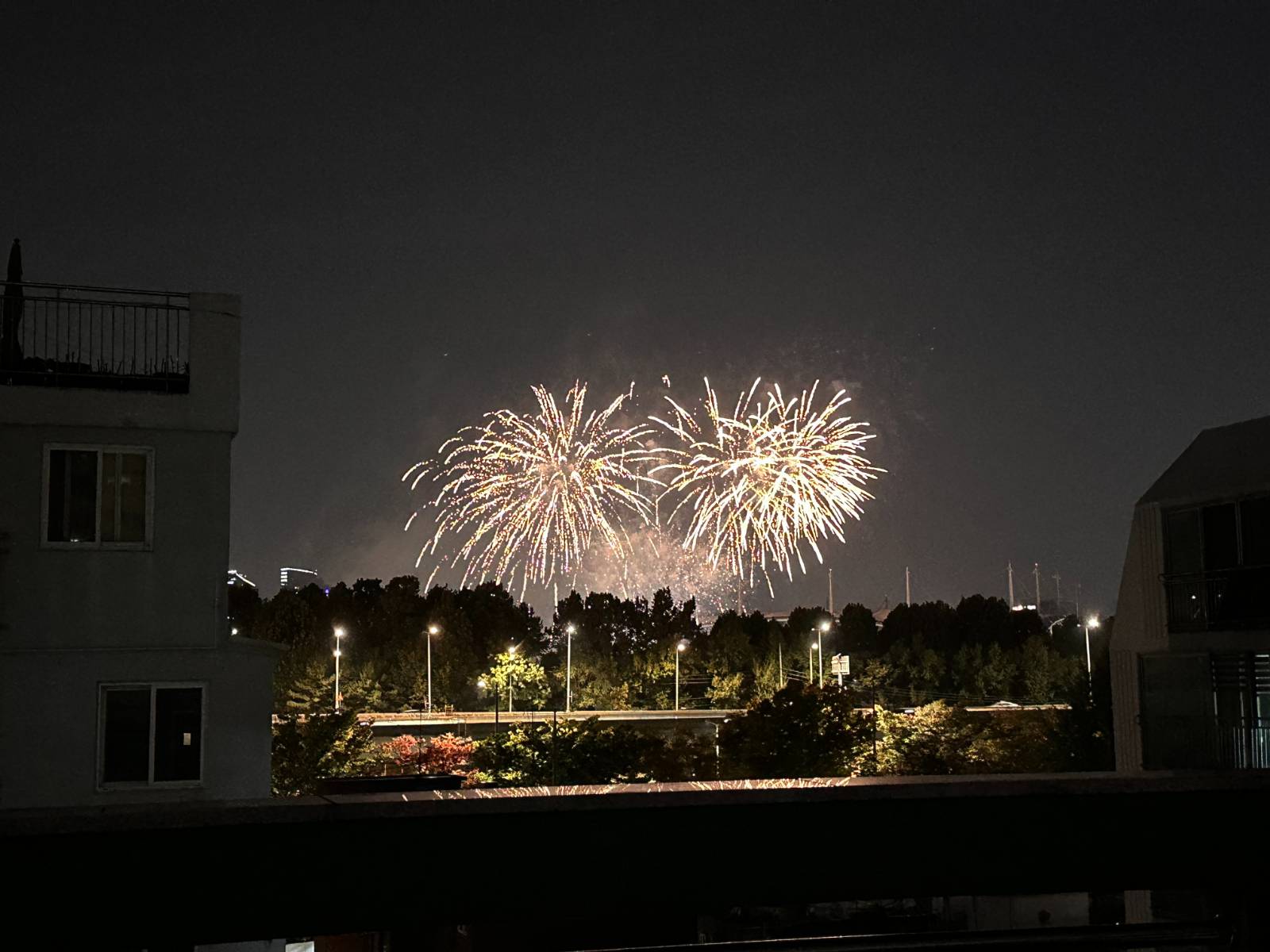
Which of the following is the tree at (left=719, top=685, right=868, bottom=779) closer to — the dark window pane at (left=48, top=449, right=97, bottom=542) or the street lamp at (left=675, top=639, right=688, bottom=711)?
the dark window pane at (left=48, top=449, right=97, bottom=542)

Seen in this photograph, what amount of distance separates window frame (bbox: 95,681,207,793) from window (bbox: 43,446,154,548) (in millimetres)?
1642

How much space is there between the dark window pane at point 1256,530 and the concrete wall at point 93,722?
15.8 m

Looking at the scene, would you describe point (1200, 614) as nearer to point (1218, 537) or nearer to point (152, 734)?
point (1218, 537)

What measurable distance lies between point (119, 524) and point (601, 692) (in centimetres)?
7197

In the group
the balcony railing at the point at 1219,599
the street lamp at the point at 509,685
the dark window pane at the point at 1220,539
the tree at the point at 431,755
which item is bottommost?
the tree at the point at 431,755

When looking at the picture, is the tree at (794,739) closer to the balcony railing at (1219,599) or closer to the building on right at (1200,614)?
the building on right at (1200,614)

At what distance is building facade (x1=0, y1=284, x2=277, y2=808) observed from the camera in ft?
50.3

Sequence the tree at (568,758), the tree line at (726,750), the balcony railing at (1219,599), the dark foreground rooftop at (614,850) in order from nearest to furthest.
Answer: the dark foreground rooftop at (614,850) → the balcony railing at (1219,599) → the tree at (568,758) → the tree line at (726,750)

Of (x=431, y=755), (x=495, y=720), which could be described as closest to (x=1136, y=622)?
(x=431, y=755)

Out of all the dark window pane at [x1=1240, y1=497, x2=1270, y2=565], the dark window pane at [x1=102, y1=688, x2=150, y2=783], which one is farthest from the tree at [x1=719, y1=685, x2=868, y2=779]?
the dark window pane at [x1=102, y1=688, x2=150, y2=783]

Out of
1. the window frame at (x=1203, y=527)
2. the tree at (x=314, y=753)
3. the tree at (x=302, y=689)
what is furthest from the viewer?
the tree at (x=302, y=689)

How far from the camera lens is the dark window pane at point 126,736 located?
15.4m

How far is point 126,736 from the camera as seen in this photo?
1556 centimetres

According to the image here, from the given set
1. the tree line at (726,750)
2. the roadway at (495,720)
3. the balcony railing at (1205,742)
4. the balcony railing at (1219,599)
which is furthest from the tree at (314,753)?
the balcony railing at (1219,599)
